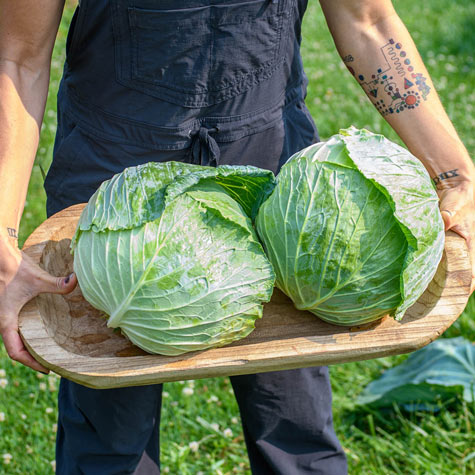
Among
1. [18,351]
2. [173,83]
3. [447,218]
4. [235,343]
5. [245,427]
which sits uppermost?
[173,83]

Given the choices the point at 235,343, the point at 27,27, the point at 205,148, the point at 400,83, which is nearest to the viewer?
the point at 235,343

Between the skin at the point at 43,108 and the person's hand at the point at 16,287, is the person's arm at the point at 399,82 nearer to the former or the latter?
the skin at the point at 43,108

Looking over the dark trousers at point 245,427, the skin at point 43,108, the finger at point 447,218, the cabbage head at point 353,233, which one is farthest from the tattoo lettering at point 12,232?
the finger at point 447,218

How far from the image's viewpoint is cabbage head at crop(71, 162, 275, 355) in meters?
1.78

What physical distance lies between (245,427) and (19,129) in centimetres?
150

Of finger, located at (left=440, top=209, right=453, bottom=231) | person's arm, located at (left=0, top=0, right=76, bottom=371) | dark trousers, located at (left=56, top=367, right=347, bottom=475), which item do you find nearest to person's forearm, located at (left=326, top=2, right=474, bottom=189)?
finger, located at (left=440, top=209, right=453, bottom=231)

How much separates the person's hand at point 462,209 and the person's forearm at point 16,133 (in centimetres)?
143

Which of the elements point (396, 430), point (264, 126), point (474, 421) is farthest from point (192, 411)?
point (264, 126)

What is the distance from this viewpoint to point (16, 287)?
1946 millimetres

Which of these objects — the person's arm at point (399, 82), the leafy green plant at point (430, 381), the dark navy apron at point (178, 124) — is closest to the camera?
the dark navy apron at point (178, 124)

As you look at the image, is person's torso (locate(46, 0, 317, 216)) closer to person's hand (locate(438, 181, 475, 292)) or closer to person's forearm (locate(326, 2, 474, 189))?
person's forearm (locate(326, 2, 474, 189))

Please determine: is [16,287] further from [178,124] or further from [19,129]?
[178,124]

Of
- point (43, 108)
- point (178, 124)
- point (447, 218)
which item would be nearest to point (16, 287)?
point (43, 108)

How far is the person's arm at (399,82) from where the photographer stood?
2385 millimetres
